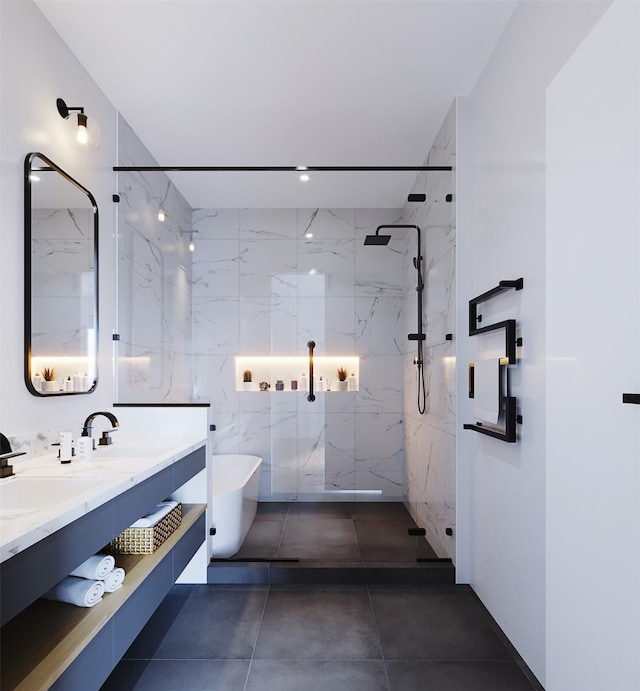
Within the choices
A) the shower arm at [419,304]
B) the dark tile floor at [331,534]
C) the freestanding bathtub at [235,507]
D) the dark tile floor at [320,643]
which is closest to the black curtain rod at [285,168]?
the shower arm at [419,304]

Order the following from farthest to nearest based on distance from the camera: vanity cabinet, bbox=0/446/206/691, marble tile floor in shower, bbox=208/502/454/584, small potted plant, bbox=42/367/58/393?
marble tile floor in shower, bbox=208/502/454/584 → small potted plant, bbox=42/367/58/393 → vanity cabinet, bbox=0/446/206/691

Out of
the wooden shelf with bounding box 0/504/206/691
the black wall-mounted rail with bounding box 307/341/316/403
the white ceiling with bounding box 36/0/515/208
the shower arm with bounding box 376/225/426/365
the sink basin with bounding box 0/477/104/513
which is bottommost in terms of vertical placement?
the wooden shelf with bounding box 0/504/206/691

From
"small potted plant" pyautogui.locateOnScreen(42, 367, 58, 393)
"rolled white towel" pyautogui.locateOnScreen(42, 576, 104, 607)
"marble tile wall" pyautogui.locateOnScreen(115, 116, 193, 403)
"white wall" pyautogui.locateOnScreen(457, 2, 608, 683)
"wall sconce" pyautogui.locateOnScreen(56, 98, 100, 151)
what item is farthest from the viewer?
"marble tile wall" pyautogui.locateOnScreen(115, 116, 193, 403)

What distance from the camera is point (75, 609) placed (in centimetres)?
162

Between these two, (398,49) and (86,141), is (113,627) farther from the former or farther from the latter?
(398,49)

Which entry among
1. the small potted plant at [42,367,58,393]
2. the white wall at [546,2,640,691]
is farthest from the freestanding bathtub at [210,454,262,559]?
the white wall at [546,2,640,691]

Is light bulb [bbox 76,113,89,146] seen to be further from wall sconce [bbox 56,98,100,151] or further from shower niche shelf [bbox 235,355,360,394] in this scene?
shower niche shelf [bbox 235,355,360,394]

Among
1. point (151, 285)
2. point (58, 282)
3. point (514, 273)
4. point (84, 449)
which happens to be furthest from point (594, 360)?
point (151, 285)

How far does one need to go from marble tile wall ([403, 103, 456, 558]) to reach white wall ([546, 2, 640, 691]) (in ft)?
3.85

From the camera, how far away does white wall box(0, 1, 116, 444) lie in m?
1.97

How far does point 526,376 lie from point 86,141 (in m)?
2.25

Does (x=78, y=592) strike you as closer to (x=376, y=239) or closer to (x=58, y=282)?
(x=58, y=282)

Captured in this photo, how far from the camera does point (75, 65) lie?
8.30ft

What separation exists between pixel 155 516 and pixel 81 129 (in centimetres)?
179
